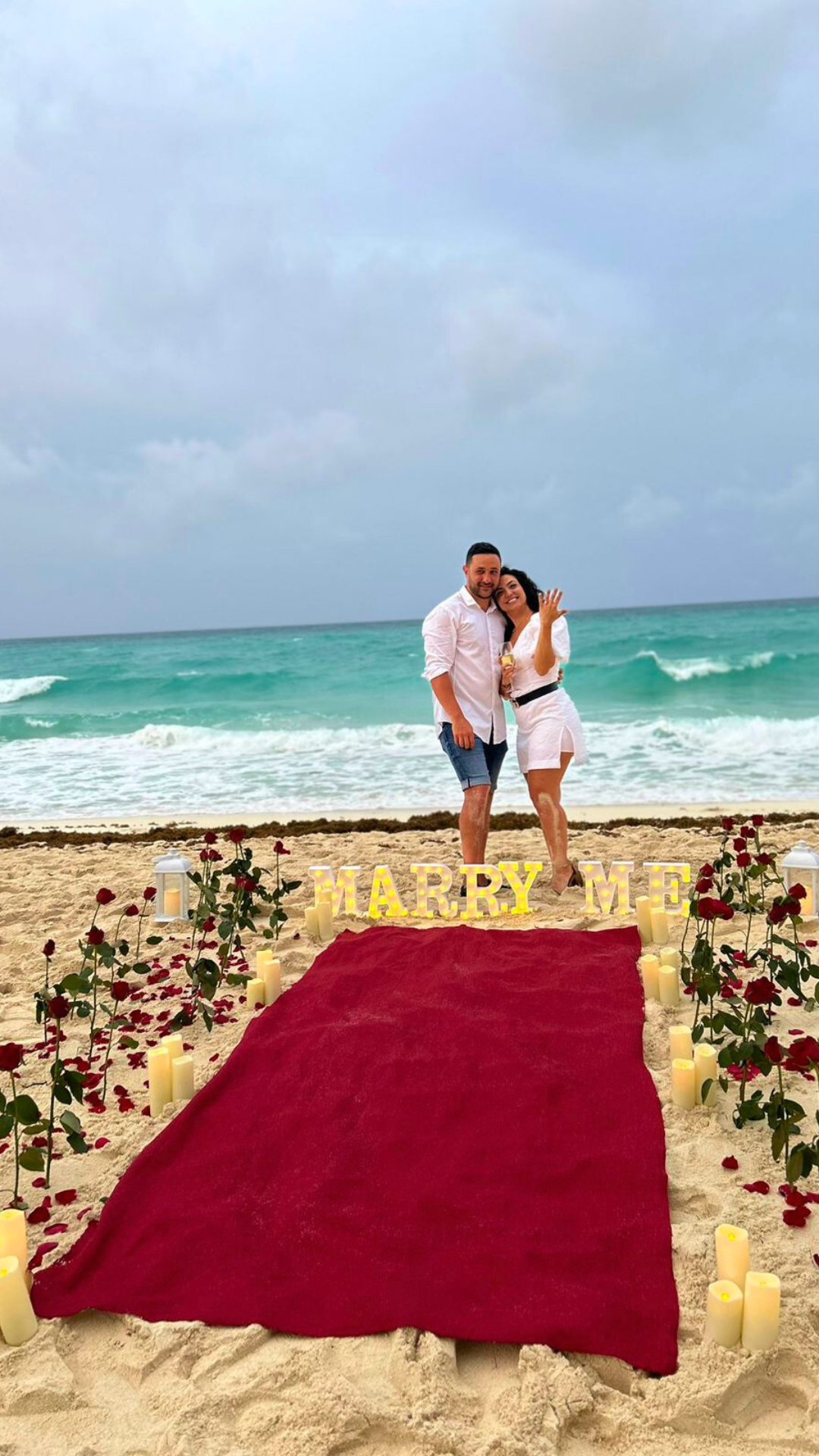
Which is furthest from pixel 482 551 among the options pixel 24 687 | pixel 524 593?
pixel 24 687

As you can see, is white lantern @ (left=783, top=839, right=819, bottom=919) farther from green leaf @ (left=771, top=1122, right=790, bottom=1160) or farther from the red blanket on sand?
green leaf @ (left=771, top=1122, right=790, bottom=1160)

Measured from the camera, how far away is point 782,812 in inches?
367

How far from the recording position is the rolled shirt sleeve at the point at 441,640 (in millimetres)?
6137

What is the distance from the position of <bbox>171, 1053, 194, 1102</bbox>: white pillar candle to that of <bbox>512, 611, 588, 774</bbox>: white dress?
3373mm

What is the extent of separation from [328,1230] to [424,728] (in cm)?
1696

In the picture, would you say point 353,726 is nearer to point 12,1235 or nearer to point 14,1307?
point 12,1235

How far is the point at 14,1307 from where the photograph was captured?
2285mm

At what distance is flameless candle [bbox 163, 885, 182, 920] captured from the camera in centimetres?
572

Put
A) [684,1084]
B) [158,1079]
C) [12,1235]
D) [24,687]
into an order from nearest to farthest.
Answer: [12,1235], [684,1084], [158,1079], [24,687]

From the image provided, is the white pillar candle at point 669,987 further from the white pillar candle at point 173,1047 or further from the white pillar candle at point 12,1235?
the white pillar candle at point 12,1235

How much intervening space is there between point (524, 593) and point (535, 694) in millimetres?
710

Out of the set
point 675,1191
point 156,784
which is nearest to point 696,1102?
point 675,1191

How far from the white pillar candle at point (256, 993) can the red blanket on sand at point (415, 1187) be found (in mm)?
282

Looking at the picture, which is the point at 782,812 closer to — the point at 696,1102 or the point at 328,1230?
the point at 696,1102
